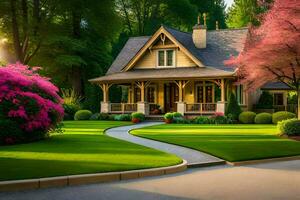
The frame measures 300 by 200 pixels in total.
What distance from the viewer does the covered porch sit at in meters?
36.1

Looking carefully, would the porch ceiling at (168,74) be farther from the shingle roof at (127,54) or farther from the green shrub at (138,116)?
the green shrub at (138,116)

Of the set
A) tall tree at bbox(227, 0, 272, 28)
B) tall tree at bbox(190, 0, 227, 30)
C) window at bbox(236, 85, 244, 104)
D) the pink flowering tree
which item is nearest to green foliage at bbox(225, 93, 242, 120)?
window at bbox(236, 85, 244, 104)

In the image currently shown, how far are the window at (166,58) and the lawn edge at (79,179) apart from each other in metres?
27.8

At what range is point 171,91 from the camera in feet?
132

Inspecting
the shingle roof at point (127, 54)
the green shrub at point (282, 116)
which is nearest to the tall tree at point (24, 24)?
the shingle roof at point (127, 54)

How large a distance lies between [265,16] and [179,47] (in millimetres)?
15795

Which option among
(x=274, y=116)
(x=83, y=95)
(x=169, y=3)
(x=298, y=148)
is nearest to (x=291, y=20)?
(x=298, y=148)

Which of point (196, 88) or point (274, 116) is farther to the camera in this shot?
point (196, 88)

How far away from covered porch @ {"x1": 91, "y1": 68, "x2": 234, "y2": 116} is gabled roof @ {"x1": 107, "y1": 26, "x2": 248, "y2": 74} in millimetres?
1822

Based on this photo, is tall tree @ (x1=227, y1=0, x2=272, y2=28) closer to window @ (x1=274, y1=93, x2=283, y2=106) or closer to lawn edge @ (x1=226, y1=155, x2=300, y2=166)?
window @ (x1=274, y1=93, x2=283, y2=106)

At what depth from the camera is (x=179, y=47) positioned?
38125mm

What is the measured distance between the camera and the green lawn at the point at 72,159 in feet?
35.7

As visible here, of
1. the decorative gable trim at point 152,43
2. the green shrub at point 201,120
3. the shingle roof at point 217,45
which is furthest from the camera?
the shingle roof at point 217,45

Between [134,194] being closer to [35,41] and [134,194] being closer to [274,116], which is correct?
[274,116]
